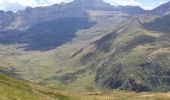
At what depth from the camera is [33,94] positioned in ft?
229

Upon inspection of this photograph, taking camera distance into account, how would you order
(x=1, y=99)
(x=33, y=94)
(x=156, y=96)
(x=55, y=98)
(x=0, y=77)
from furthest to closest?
(x=156, y=96) < (x=0, y=77) < (x=55, y=98) < (x=33, y=94) < (x=1, y=99)

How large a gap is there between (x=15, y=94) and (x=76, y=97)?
22374 millimetres

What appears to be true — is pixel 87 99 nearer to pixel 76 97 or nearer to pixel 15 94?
pixel 76 97

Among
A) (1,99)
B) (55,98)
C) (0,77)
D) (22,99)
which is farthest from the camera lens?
(0,77)

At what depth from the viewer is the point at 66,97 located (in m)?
79.3

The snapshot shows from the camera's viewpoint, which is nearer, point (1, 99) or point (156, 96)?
point (1, 99)

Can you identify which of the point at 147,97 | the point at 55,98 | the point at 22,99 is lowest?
the point at 147,97

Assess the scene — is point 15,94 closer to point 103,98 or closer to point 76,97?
point 76,97

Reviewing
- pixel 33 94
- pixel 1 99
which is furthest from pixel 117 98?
pixel 1 99

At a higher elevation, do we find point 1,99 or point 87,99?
point 1,99

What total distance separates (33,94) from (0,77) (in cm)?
1377

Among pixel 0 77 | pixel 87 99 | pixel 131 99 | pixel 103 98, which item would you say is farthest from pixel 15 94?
pixel 131 99

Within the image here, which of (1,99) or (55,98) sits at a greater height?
(1,99)

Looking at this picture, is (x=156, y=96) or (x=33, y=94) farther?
(x=156, y=96)
